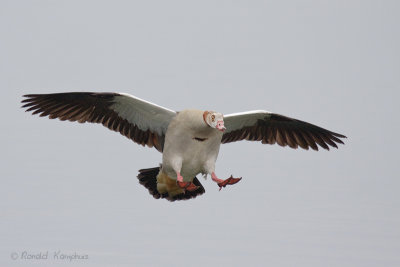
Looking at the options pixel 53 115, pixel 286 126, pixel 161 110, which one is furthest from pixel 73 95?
pixel 286 126

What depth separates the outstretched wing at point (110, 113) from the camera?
14695mm

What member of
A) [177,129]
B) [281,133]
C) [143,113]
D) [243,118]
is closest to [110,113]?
[143,113]

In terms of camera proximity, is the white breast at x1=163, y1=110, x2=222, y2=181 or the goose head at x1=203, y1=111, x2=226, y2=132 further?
the white breast at x1=163, y1=110, x2=222, y2=181

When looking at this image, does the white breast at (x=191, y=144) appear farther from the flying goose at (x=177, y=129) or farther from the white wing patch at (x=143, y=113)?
the white wing patch at (x=143, y=113)

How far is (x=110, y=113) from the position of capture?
1505cm

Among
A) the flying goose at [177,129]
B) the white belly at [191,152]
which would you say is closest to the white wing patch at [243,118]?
the flying goose at [177,129]

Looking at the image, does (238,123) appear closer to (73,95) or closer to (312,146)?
(312,146)

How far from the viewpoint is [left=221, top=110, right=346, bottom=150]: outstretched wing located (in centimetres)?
1551

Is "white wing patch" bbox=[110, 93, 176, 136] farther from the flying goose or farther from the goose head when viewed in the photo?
the goose head

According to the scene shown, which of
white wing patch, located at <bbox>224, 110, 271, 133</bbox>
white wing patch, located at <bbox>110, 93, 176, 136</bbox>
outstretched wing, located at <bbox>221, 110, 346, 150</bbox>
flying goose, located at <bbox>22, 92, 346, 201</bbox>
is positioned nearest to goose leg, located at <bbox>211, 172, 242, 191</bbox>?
flying goose, located at <bbox>22, 92, 346, 201</bbox>

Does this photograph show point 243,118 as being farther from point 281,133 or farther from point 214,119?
point 214,119

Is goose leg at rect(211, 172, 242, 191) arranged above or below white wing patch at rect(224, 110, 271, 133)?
below

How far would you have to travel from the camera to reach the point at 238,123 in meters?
15.3

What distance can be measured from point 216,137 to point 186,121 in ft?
1.79
